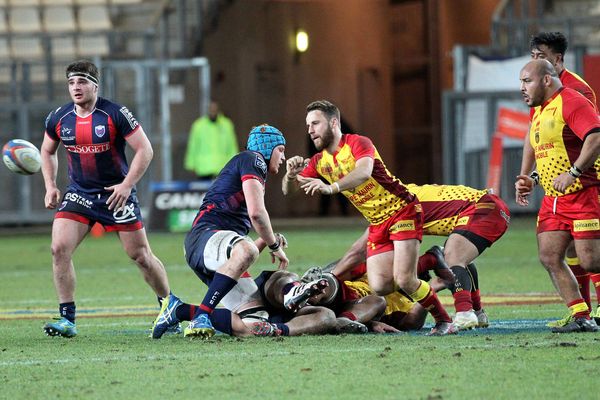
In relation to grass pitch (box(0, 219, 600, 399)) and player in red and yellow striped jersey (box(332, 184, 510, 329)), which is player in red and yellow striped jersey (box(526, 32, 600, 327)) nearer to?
player in red and yellow striped jersey (box(332, 184, 510, 329))

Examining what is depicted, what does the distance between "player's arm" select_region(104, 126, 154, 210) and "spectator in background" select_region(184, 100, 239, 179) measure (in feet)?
43.7

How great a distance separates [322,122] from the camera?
855 cm

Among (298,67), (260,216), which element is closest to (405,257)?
(260,216)

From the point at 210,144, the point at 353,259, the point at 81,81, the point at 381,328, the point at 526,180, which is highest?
the point at 81,81

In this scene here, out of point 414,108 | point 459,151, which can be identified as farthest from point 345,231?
point 414,108

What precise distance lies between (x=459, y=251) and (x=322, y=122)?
4.68 ft

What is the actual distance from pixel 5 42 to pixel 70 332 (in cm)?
1896

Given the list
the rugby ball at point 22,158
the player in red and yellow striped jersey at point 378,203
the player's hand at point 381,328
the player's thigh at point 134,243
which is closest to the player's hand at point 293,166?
the player in red and yellow striped jersey at point 378,203

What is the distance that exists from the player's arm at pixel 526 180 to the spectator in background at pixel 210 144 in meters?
13.8

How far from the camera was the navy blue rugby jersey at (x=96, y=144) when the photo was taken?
9.10 meters

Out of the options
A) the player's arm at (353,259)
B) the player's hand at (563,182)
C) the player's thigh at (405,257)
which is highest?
the player's hand at (563,182)

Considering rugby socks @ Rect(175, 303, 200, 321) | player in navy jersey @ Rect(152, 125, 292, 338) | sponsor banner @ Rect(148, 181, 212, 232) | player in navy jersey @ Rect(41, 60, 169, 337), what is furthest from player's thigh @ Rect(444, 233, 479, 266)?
sponsor banner @ Rect(148, 181, 212, 232)

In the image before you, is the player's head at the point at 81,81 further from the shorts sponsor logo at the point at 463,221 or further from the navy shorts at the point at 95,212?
the shorts sponsor logo at the point at 463,221

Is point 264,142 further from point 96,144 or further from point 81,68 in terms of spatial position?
point 81,68
